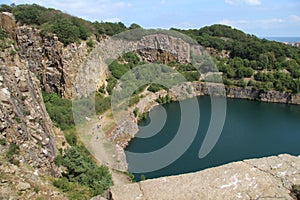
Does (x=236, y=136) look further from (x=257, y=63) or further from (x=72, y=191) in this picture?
(x=257, y=63)

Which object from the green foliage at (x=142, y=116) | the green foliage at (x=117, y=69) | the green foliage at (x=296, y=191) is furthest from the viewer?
the green foliage at (x=117, y=69)

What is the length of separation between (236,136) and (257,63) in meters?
22.3

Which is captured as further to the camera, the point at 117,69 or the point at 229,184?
the point at 117,69

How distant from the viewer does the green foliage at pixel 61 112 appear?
18.8 metres

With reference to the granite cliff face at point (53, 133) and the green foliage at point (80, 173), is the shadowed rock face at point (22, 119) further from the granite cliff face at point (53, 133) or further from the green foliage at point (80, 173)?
the green foliage at point (80, 173)

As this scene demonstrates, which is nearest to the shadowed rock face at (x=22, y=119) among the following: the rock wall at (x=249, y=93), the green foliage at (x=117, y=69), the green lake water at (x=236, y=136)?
the green lake water at (x=236, y=136)

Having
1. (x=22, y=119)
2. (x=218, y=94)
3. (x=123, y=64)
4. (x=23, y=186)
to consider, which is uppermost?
(x=123, y=64)

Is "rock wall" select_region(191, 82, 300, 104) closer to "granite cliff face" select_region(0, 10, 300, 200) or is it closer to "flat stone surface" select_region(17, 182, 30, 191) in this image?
"granite cliff face" select_region(0, 10, 300, 200)

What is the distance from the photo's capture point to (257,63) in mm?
44594

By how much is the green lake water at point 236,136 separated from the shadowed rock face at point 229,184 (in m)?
14.9

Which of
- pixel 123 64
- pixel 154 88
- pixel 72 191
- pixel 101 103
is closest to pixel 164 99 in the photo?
pixel 154 88

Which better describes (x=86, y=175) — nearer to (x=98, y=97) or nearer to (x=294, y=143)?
(x=98, y=97)

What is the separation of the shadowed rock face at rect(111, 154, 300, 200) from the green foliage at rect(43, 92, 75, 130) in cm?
1497

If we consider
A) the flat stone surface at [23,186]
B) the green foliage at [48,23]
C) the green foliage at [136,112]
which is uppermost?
the green foliage at [48,23]
